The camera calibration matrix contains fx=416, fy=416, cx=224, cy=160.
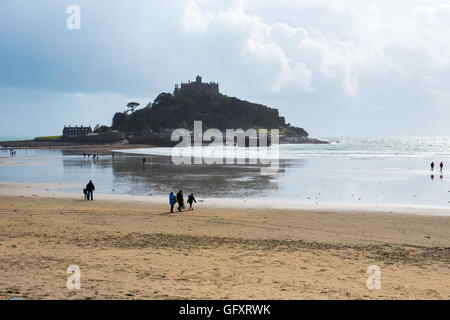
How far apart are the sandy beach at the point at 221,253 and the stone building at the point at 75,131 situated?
176193 millimetres

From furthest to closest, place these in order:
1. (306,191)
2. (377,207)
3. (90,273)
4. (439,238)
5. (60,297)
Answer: (306,191) < (377,207) < (439,238) < (90,273) < (60,297)

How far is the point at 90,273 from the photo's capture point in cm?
985

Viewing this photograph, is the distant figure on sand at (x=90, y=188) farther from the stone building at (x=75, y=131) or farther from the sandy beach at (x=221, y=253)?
the stone building at (x=75, y=131)

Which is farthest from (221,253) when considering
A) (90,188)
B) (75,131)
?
(75,131)

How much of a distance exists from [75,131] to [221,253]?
189 metres

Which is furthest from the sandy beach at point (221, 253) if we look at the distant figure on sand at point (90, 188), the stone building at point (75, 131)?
the stone building at point (75, 131)

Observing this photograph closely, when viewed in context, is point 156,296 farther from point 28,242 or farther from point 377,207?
point 377,207

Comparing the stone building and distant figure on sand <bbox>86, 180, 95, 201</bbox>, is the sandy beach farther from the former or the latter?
the stone building

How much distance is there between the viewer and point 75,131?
18825 centimetres

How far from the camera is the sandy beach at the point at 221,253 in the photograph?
8.87 m

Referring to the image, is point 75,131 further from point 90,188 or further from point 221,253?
point 221,253
